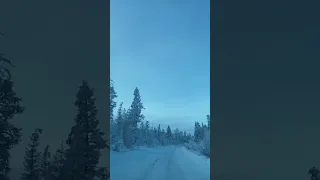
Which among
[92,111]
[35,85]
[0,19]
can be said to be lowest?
[92,111]

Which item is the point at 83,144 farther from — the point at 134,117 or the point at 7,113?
the point at 134,117

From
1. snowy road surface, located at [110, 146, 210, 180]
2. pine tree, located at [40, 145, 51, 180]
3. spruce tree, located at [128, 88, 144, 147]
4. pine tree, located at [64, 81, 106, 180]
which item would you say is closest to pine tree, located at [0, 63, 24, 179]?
pine tree, located at [64, 81, 106, 180]

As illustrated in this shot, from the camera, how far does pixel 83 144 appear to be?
9.50m

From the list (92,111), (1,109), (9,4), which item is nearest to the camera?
(1,109)

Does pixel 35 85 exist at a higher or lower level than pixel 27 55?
lower

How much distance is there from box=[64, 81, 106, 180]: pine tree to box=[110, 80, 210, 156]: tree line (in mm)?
10895

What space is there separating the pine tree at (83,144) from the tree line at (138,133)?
10.9 metres

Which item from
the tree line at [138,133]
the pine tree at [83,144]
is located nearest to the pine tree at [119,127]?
the tree line at [138,133]

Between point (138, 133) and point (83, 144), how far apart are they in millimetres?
11812

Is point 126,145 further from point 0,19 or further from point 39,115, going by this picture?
point 0,19

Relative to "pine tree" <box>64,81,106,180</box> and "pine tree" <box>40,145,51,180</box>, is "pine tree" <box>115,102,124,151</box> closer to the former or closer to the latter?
"pine tree" <box>40,145,51,180</box>
